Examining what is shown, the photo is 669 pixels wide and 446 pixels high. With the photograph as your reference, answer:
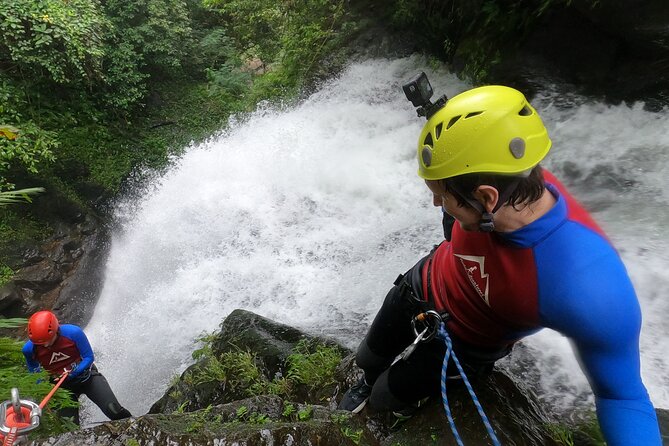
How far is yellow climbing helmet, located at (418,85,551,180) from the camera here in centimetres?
142

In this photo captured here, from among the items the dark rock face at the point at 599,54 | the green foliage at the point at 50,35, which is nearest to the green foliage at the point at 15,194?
the dark rock face at the point at 599,54

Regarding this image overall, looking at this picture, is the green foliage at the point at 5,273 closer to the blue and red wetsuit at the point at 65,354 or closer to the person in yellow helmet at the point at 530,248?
the blue and red wetsuit at the point at 65,354

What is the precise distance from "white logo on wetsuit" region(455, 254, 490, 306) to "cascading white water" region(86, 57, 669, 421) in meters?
1.95

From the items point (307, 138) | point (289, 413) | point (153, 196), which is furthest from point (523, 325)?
point (153, 196)

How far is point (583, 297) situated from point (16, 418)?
234 centimetres

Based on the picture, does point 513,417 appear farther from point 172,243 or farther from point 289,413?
point 172,243

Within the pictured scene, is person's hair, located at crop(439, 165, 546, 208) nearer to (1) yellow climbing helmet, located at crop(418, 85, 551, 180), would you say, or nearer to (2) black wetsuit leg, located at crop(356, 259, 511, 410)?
(1) yellow climbing helmet, located at crop(418, 85, 551, 180)

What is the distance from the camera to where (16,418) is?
1879 millimetres

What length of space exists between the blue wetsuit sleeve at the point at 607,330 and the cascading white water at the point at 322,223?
6.43 ft

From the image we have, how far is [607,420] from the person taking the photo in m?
1.37

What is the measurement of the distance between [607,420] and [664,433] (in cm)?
147

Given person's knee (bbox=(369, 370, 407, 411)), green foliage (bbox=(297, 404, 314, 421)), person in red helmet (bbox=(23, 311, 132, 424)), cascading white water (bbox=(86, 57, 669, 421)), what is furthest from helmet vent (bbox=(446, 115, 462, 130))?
person in red helmet (bbox=(23, 311, 132, 424))

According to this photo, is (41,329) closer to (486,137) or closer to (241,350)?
(241,350)

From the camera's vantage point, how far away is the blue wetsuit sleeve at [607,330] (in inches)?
50.9
